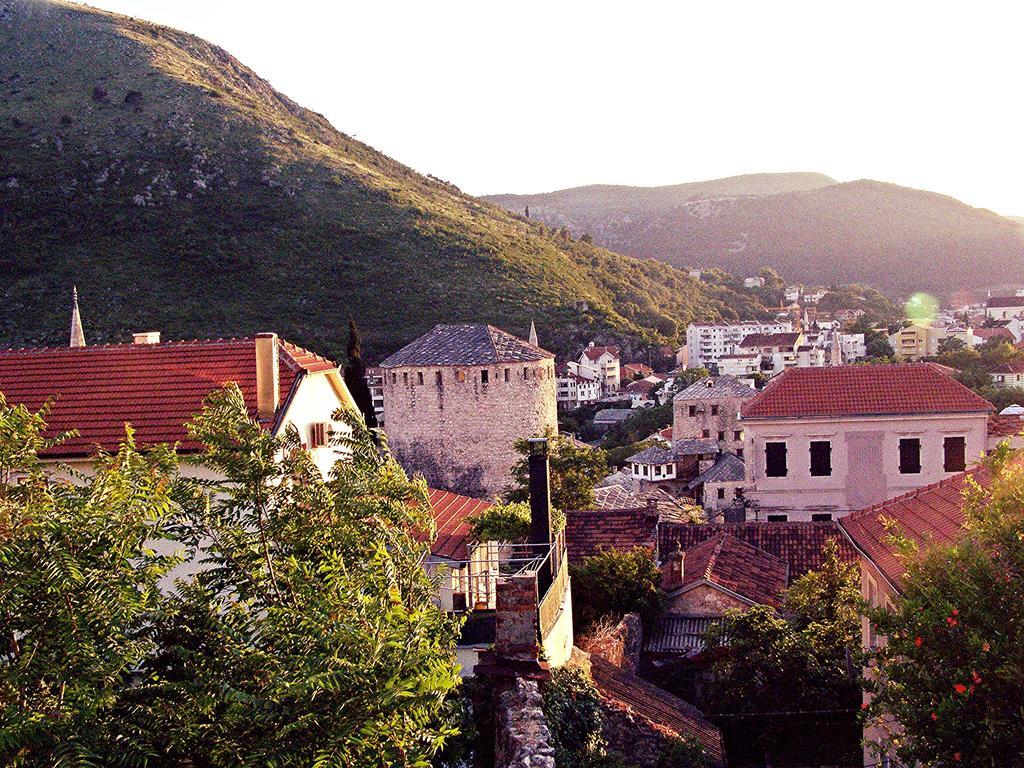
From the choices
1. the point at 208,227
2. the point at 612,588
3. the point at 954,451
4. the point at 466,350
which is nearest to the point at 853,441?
the point at 954,451

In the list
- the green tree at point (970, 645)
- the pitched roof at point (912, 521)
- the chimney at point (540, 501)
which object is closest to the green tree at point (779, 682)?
the pitched roof at point (912, 521)

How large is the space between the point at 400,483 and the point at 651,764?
16.5 feet

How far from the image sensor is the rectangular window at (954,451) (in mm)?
26812

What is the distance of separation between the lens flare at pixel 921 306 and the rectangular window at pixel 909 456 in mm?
130758

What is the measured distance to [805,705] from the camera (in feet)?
50.5

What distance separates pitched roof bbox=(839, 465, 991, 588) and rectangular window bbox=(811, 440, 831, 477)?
12330 millimetres

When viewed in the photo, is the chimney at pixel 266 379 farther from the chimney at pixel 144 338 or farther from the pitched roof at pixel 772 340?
the pitched roof at pixel 772 340

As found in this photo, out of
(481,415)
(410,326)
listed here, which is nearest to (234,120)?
(410,326)

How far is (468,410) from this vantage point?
121 feet

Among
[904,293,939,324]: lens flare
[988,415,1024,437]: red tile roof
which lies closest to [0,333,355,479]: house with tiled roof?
[988,415,1024,437]: red tile roof

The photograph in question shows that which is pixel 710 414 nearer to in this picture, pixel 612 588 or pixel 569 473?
Answer: pixel 569 473

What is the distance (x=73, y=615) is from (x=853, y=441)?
24247 millimetres

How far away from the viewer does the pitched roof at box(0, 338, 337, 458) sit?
14.0m

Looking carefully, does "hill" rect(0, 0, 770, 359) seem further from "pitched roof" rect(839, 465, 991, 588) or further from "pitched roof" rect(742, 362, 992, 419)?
"pitched roof" rect(839, 465, 991, 588)
